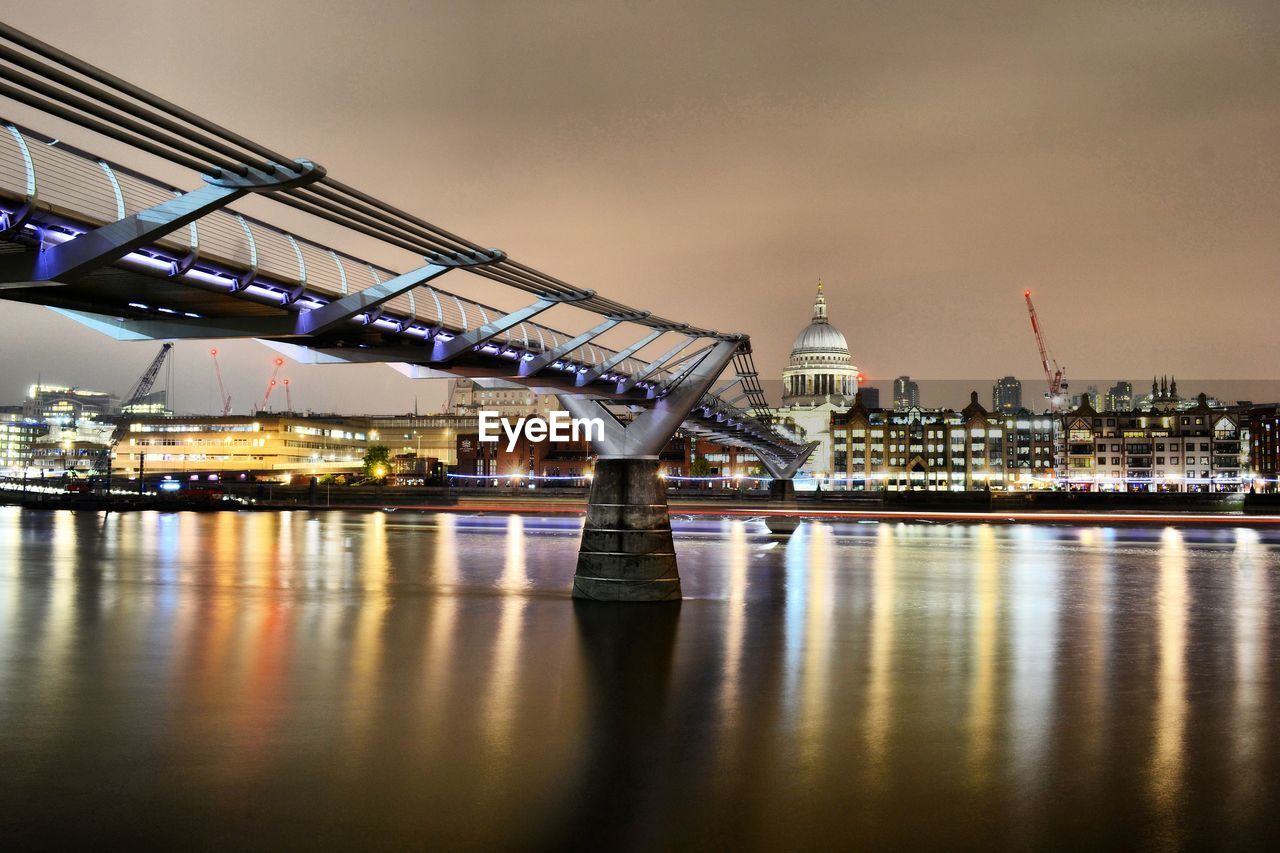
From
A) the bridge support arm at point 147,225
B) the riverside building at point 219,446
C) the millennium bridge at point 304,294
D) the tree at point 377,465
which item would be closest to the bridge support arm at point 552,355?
the millennium bridge at point 304,294

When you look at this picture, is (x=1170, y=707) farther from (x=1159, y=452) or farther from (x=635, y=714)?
(x=1159, y=452)

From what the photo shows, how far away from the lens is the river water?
14.2 metres

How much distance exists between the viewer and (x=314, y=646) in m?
28.5

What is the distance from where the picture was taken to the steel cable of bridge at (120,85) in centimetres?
1349

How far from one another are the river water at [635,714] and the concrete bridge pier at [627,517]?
3.27ft

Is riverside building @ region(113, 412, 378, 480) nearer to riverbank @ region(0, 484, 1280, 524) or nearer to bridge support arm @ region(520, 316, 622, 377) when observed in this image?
riverbank @ region(0, 484, 1280, 524)

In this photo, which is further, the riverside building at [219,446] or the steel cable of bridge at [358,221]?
the riverside building at [219,446]

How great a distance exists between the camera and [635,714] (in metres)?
20.8

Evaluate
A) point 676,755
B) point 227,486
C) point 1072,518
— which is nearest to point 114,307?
point 676,755

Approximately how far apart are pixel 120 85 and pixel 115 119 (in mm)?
438

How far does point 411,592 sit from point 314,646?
43.8 ft

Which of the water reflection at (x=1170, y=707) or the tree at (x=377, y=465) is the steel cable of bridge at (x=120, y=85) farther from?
the tree at (x=377, y=465)

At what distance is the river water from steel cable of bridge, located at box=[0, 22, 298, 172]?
29.5ft

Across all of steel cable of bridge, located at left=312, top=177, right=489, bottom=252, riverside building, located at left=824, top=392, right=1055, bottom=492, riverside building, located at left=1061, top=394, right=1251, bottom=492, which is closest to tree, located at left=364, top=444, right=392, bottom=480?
riverside building, located at left=824, top=392, right=1055, bottom=492
